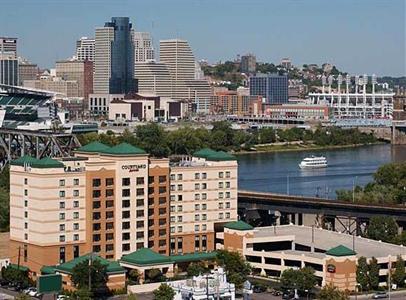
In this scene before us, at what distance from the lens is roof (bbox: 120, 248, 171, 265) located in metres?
12.2

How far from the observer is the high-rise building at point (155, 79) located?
62.4 metres

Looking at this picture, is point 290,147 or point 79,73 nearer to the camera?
point 290,147

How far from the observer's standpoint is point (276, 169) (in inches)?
1109

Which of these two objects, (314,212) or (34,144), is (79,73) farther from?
(314,212)

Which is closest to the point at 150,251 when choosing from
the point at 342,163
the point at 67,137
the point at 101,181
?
the point at 101,181

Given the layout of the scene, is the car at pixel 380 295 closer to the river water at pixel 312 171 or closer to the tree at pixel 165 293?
the tree at pixel 165 293

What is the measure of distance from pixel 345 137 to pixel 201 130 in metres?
6.72

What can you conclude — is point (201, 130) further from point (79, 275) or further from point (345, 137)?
point (79, 275)

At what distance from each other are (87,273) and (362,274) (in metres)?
2.75

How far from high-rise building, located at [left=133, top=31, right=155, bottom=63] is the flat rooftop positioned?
58.1 meters

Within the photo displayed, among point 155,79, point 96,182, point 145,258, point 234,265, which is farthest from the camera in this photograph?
point 155,79

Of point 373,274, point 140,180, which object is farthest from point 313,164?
point 373,274

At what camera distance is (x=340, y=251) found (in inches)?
474

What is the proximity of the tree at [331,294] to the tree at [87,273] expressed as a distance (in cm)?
211
